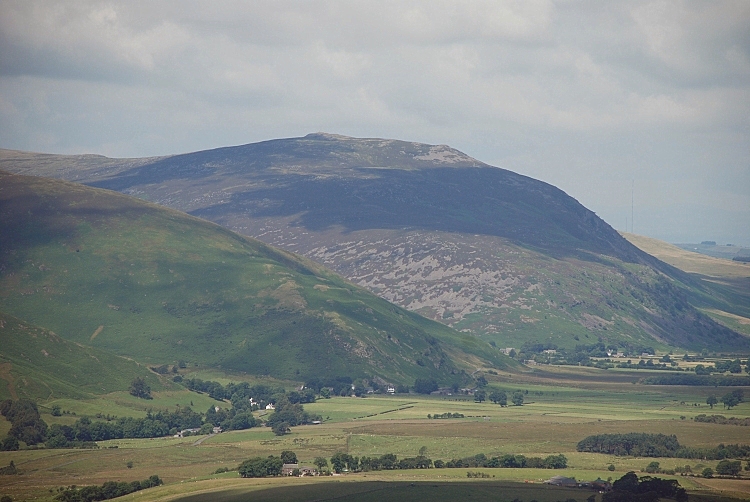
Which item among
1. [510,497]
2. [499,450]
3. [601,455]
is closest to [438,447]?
[499,450]

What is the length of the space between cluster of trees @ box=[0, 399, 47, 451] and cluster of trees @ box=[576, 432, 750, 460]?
91426 mm

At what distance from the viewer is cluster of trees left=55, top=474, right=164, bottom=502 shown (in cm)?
13550

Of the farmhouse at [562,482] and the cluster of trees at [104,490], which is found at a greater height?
the farmhouse at [562,482]

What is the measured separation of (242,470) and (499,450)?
45.0 meters

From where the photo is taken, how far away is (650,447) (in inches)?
6786

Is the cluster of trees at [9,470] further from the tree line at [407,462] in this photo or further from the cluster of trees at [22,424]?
the tree line at [407,462]

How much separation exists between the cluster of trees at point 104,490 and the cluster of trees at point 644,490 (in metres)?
60.2

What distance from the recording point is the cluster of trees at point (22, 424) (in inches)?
7067

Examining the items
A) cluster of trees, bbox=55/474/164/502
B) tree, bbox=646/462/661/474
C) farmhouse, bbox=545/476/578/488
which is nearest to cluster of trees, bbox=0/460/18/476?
cluster of trees, bbox=55/474/164/502

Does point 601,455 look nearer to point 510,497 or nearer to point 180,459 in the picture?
point 510,497

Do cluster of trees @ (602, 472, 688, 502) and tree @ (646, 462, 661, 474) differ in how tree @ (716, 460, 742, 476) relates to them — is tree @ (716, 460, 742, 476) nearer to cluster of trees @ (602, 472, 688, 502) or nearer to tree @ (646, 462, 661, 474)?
tree @ (646, 462, 661, 474)

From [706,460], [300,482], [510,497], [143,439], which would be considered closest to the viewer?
[510,497]

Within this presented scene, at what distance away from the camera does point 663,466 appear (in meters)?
157

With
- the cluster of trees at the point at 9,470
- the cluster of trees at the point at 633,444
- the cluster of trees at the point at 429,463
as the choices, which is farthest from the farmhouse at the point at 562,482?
the cluster of trees at the point at 9,470
